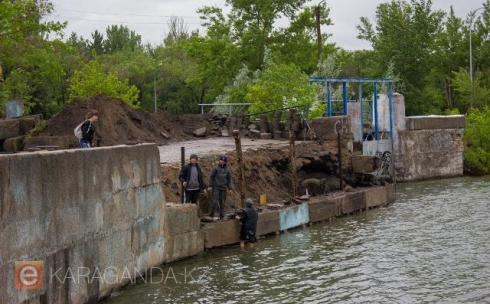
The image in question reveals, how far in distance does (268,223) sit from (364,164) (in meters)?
9.25

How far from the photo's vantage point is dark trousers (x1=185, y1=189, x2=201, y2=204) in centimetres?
1897

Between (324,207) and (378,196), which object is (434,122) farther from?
(324,207)

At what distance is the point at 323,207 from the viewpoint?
24.5m

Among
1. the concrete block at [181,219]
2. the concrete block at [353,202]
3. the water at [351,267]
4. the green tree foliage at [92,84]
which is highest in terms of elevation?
the green tree foliage at [92,84]

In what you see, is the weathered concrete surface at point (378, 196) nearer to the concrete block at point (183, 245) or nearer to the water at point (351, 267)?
the water at point (351, 267)

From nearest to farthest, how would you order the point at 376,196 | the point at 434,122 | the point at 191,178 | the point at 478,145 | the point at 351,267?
the point at 351,267 < the point at 191,178 < the point at 376,196 < the point at 434,122 < the point at 478,145

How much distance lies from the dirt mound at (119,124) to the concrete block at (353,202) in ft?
24.9

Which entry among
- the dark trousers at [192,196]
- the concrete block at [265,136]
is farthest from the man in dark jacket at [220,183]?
the concrete block at [265,136]

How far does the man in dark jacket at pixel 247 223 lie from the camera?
19.5m

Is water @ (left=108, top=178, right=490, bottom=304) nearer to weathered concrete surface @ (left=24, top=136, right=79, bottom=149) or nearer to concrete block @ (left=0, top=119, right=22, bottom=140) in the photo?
weathered concrete surface @ (left=24, top=136, right=79, bottom=149)

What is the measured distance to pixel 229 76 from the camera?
48219 millimetres

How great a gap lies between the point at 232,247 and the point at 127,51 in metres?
62.3

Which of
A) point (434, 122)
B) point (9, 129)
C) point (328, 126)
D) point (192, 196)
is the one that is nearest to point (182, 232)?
point (192, 196)

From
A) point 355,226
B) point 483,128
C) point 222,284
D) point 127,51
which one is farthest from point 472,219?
point 127,51
